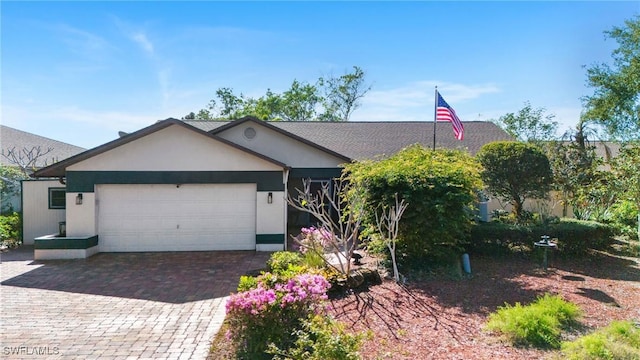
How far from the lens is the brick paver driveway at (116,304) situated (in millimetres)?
5438

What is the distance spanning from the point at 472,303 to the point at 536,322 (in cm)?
159

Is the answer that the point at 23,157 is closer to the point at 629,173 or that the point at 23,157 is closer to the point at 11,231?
the point at 11,231

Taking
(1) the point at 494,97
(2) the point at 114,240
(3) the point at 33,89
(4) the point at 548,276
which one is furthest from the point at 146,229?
(1) the point at 494,97

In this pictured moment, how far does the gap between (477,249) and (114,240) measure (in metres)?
12.1

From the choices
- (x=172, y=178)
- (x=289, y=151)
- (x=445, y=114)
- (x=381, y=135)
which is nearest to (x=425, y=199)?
(x=445, y=114)

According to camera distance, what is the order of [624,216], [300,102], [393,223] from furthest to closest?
[300,102] → [624,216] → [393,223]

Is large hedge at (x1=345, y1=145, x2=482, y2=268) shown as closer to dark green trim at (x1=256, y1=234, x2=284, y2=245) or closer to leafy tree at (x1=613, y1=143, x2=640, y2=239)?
leafy tree at (x1=613, y1=143, x2=640, y2=239)

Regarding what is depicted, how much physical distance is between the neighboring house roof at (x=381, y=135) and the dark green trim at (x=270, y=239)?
6.23m

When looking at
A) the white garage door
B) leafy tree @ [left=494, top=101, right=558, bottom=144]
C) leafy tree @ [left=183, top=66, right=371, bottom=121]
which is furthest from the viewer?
leafy tree @ [left=183, top=66, right=371, bottom=121]

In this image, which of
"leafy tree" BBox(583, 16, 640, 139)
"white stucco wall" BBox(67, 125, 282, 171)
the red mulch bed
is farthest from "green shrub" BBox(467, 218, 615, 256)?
"leafy tree" BBox(583, 16, 640, 139)

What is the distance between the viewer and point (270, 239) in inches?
485

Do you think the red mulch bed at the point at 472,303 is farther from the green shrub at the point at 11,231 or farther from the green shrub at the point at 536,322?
the green shrub at the point at 11,231

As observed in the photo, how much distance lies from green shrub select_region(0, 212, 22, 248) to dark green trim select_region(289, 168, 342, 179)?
11.0 m

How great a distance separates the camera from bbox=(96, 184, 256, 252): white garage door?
12.1m
